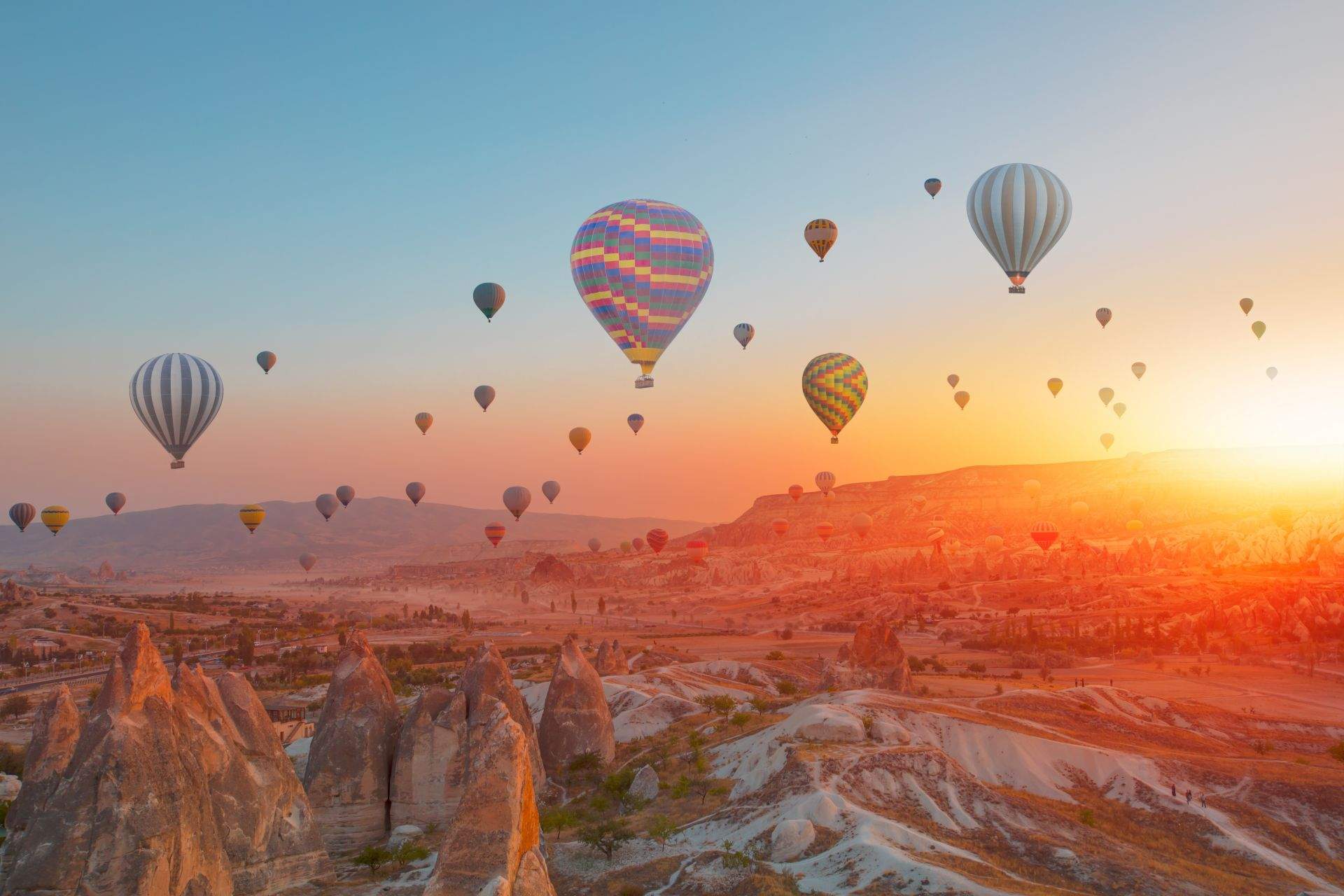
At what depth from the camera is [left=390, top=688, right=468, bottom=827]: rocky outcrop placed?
2481 centimetres

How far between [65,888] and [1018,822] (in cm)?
1935

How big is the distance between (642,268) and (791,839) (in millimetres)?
28214

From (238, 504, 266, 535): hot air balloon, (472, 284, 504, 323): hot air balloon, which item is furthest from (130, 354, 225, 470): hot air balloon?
(238, 504, 266, 535): hot air balloon

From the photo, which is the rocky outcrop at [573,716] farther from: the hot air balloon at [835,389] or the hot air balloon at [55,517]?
the hot air balloon at [55,517]

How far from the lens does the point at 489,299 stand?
6066 centimetres

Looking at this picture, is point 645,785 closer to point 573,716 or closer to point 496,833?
point 573,716

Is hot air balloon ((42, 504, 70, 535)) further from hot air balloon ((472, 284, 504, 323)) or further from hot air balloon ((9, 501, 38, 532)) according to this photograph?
hot air balloon ((472, 284, 504, 323))

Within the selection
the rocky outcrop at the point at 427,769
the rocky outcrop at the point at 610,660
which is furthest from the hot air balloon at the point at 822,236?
the rocky outcrop at the point at 427,769

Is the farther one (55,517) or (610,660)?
(55,517)

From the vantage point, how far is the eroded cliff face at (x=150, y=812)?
15805mm

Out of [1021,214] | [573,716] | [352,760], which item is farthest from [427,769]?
[1021,214]

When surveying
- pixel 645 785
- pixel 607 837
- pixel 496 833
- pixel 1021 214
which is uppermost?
pixel 1021 214

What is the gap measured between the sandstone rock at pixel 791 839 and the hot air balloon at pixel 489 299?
141ft

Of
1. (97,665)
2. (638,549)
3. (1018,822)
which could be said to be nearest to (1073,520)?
(638,549)
